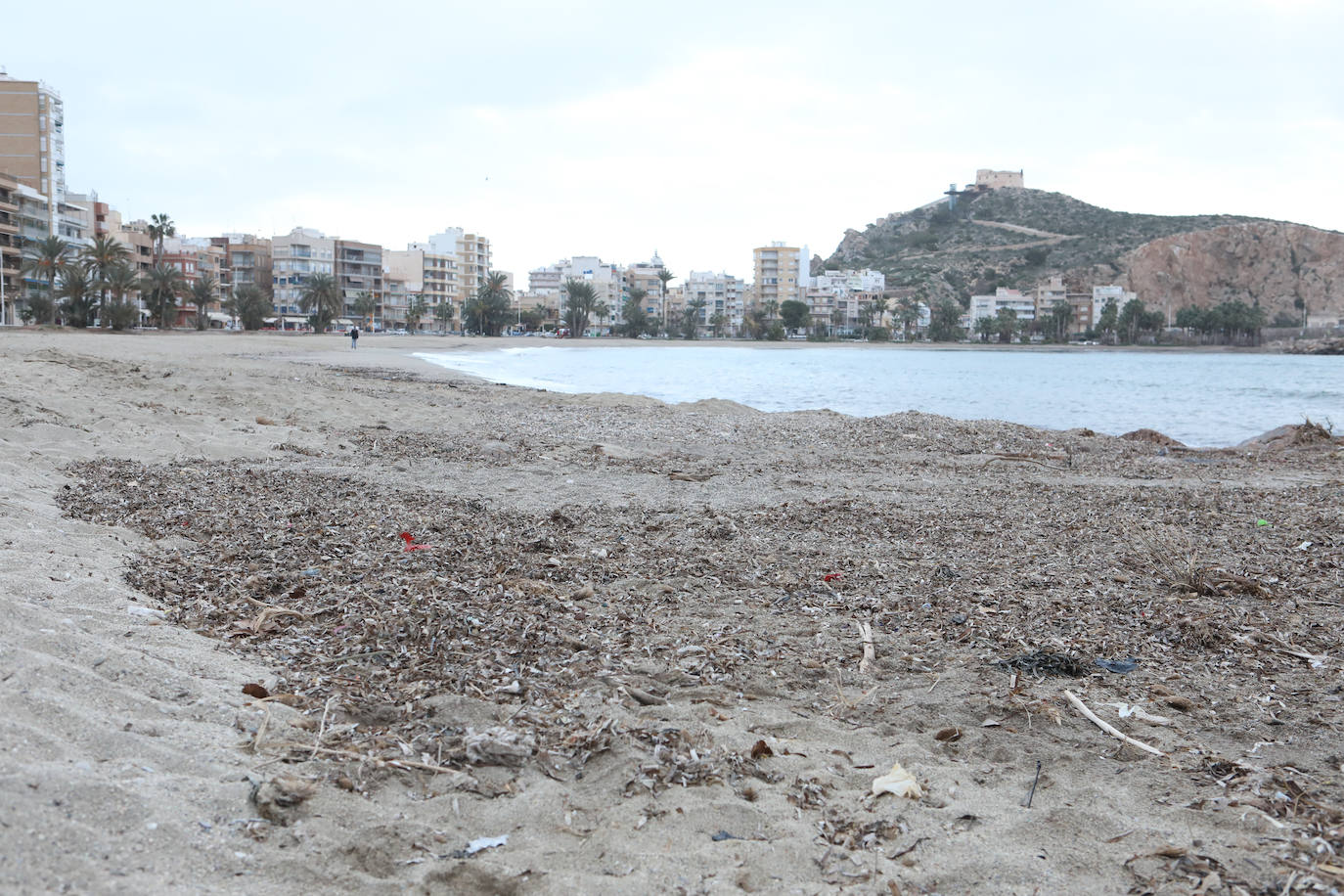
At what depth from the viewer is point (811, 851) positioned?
2.84 meters

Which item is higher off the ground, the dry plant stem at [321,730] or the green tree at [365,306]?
the green tree at [365,306]

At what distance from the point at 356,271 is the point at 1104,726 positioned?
5077 inches

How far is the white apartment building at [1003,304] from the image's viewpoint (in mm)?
163875

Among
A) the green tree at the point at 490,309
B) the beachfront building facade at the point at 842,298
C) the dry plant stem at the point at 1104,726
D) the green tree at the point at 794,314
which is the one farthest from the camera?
the beachfront building facade at the point at 842,298

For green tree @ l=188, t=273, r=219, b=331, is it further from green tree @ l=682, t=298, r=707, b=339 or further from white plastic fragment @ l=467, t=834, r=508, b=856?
white plastic fragment @ l=467, t=834, r=508, b=856

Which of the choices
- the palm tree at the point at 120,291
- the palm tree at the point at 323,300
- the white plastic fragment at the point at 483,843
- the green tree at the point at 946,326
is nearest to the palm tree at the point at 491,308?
the palm tree at the point at 323,300

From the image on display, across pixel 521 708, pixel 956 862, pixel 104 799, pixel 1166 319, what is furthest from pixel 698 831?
pixel 1166 319

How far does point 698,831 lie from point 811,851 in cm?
34

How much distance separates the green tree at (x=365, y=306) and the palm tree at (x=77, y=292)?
5112 cm

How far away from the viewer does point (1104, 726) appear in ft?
12.4

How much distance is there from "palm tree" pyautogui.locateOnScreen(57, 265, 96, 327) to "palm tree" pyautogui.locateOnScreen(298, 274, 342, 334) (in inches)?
1067

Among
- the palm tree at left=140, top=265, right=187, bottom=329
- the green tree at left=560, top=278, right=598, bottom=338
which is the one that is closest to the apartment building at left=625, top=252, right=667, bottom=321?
the green tree at left=560, top=278, right=598, bottom=338

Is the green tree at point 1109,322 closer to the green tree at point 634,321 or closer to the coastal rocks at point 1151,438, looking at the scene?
the green tree at point 634,321

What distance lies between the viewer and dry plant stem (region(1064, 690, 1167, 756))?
3.59 m
